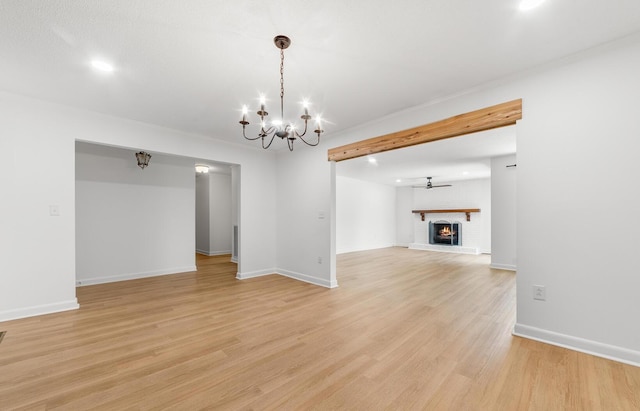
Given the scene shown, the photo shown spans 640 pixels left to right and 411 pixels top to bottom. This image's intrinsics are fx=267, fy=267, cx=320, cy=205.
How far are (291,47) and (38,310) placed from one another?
418 centimetres

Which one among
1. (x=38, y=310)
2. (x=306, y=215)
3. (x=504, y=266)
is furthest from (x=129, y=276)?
(x=504, y=266)

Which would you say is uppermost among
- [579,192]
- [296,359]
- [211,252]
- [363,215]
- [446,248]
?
[579,192]

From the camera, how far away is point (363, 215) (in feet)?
30.7

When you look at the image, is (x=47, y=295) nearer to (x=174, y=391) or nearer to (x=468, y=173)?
(x=174, y=391)

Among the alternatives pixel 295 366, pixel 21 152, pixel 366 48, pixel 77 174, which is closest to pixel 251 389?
pixel 295 366

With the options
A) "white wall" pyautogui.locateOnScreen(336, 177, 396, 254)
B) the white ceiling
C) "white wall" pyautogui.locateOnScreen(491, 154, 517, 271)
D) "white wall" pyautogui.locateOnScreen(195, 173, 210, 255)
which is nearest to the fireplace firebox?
"white wall" pyautogui.locateOnScreen(336, 177, 396, 254)

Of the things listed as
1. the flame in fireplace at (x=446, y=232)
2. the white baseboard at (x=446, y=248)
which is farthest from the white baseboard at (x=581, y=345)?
the flame in fireplace at (x=446, y=232)

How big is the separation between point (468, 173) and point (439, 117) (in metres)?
5.56

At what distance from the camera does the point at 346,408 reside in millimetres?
1631

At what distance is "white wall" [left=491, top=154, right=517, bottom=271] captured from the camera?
5.89 m

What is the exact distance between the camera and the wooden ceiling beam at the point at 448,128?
107 inches

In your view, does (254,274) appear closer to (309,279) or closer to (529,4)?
(309,279)

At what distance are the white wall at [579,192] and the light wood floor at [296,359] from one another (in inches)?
11.4

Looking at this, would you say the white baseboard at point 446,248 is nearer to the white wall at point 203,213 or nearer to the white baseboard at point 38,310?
the white wall at point 203,213
